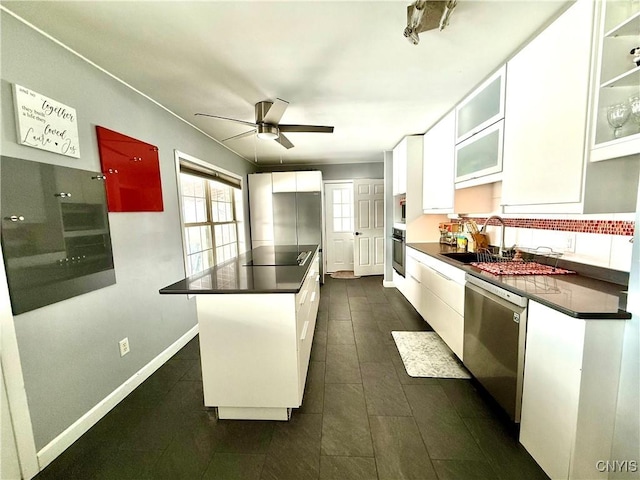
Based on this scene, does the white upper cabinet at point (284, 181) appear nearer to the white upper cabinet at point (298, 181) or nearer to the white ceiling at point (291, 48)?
the white upper cabinet at point (298, 181)

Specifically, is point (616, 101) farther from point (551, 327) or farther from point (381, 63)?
point (381, 63)

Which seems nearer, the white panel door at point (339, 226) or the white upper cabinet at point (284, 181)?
the white upper cabinet at point (284, 181)

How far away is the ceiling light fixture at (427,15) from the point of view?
120 cm

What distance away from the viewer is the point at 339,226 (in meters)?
5.72

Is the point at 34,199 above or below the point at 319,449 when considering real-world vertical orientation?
Answer: above

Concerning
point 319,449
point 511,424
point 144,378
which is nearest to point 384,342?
point 511,424

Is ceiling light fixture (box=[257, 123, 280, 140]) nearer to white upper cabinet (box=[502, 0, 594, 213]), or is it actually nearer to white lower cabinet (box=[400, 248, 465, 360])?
white upper cabinet (box=[502, 0, 594, 213])

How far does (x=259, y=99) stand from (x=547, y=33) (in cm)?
204

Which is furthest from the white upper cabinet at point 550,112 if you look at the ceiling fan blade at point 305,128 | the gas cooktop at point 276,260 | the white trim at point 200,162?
the white trim at point 200,162

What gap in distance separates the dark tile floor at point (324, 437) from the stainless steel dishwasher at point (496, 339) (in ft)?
0.74

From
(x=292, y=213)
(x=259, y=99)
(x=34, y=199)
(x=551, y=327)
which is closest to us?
(x=551, y=327)

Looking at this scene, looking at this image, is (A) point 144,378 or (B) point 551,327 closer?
(B) point 551,327

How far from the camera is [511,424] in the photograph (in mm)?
1578

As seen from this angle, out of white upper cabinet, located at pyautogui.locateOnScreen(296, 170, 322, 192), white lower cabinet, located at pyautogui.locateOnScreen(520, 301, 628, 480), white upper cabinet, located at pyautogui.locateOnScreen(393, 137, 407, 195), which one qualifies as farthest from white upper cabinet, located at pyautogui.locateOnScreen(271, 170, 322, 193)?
white lower cabinet, located at pyautogui.locateOnScreen(520, 301, 628, 480)
